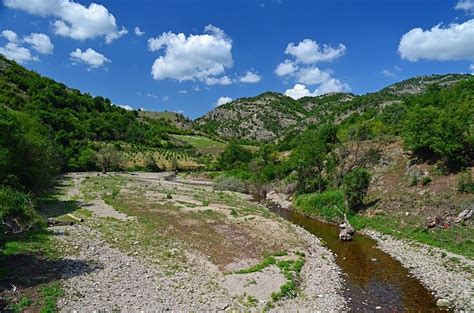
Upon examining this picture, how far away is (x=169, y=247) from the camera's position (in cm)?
3114

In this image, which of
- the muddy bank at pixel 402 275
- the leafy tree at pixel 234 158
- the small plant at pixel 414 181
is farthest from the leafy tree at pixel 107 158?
the muddy bank at pixel 402 275

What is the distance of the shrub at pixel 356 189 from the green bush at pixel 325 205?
5.03 feet

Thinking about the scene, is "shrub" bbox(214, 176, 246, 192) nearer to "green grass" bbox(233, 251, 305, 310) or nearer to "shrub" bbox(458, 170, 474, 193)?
"shrub" bbox(458, 170, 474, 193)

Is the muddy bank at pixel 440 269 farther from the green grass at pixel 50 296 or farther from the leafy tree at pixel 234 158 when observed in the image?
the leafy tree at pixel 234 158

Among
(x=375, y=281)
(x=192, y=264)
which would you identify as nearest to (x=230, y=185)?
(x=192, y=264)

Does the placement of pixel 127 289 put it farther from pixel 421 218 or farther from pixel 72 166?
pixel 72 166

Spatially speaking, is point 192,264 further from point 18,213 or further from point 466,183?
point 466,183

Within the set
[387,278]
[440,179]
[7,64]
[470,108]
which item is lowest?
[387,278]

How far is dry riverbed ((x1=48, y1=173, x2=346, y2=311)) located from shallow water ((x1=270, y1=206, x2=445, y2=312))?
3.89 feet

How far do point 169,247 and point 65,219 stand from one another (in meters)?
14.1

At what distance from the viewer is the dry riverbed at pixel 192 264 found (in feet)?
68.6

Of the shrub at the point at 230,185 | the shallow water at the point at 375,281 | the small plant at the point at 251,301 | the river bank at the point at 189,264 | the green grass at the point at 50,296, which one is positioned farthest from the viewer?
the shrub at the point at 230,185

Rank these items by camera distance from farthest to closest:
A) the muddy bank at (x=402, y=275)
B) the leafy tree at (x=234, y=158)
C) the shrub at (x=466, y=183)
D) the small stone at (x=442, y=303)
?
the leafy tree at (x=234, y=158) < the shrub at (x=466, y=183) < the muddy bank at (x=402, y=275) < the small stone at (x=442, y=303)

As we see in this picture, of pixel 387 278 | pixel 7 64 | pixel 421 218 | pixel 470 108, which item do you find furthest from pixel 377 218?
pixel 7 64
